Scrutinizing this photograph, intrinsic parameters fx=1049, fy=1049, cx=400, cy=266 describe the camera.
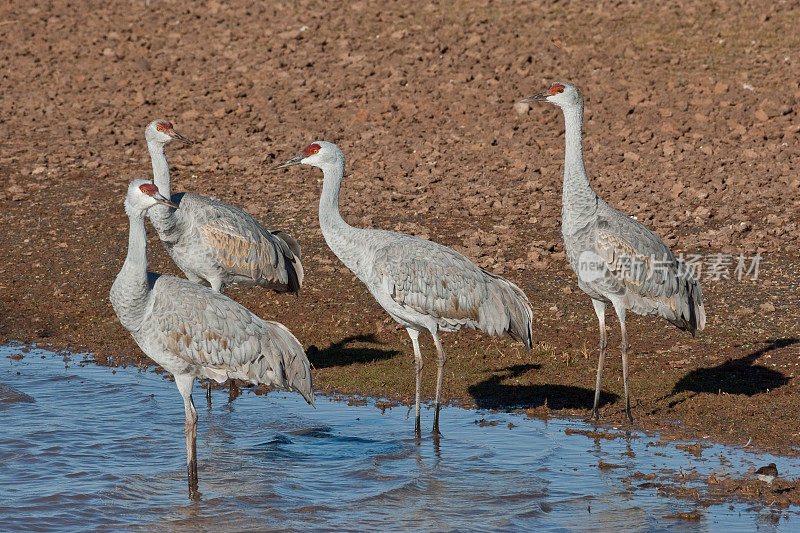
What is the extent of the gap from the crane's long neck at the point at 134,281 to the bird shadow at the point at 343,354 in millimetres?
3437

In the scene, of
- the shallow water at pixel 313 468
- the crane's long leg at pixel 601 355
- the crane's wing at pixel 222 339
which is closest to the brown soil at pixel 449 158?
the crane's long leg at pixel 601 355

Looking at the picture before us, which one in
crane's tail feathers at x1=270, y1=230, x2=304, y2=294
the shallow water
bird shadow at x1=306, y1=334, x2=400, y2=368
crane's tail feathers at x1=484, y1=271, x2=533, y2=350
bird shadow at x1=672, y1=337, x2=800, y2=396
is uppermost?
crane's tail feathers at x1=270, y1=230, x2=304, y2=294

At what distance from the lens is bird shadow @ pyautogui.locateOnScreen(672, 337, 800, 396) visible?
35.1 ft

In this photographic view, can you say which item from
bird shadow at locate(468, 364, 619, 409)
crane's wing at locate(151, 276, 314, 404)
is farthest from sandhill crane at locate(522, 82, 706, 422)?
crane's wing at locate(151, 276, 314, 404)

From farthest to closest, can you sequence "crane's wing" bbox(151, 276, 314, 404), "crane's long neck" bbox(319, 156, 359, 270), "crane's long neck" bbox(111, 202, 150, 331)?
"crane's long neck" bbox(319, 156, 359, 270) < "crane's wing" bbox(151, 276, 314, 404) < "crane's long neck" bbox(111, 202, 150, 331)

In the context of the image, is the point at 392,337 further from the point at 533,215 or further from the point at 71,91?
the point at 71,91

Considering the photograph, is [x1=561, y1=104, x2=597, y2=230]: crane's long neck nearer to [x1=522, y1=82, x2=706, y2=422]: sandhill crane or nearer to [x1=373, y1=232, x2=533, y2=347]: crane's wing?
[x1=522, y1=82, x2=706, y2=422]: sandhill crane

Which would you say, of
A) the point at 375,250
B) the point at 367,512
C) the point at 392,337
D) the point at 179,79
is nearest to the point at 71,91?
the point at 179,79

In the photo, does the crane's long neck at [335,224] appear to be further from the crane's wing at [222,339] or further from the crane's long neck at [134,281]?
the crane's long neck at [134,281]

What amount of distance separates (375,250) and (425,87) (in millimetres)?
10252

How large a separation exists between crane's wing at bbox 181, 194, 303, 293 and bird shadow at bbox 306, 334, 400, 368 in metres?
0.99

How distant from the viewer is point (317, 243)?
15.1 m

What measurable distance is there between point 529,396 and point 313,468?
269 centimetres

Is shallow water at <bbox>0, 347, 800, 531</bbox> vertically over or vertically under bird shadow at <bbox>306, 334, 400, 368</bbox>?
under
